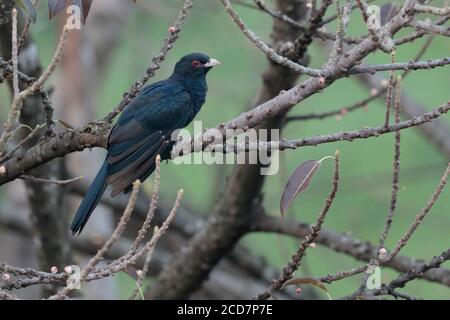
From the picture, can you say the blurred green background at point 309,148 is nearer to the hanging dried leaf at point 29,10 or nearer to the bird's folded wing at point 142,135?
the bird's folded wing at point 142,135

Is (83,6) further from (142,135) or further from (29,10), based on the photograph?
(142,135)

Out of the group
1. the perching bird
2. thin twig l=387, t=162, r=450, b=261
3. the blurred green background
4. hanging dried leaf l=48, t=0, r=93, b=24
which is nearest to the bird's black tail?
the perching bird

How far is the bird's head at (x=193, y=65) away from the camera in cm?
506

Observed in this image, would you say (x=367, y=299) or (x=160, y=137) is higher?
(x=160, y=137)

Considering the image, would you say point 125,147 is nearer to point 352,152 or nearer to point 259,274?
point 259,274

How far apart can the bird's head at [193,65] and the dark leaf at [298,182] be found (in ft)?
7.32

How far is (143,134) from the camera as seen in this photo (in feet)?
13.3

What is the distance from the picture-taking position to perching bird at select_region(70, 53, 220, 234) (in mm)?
3740

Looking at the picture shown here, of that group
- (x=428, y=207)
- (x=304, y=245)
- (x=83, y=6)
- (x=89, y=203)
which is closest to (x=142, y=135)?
(x=89, y=203)

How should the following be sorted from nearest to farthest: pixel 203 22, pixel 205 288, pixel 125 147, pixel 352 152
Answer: pixel 125 147, pixel 205 288, pixel 203 22, pixel 352 152

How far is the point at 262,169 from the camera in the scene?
182 inches

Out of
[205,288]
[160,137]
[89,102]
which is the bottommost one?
[205,288]

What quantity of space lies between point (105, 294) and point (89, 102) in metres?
1.83
